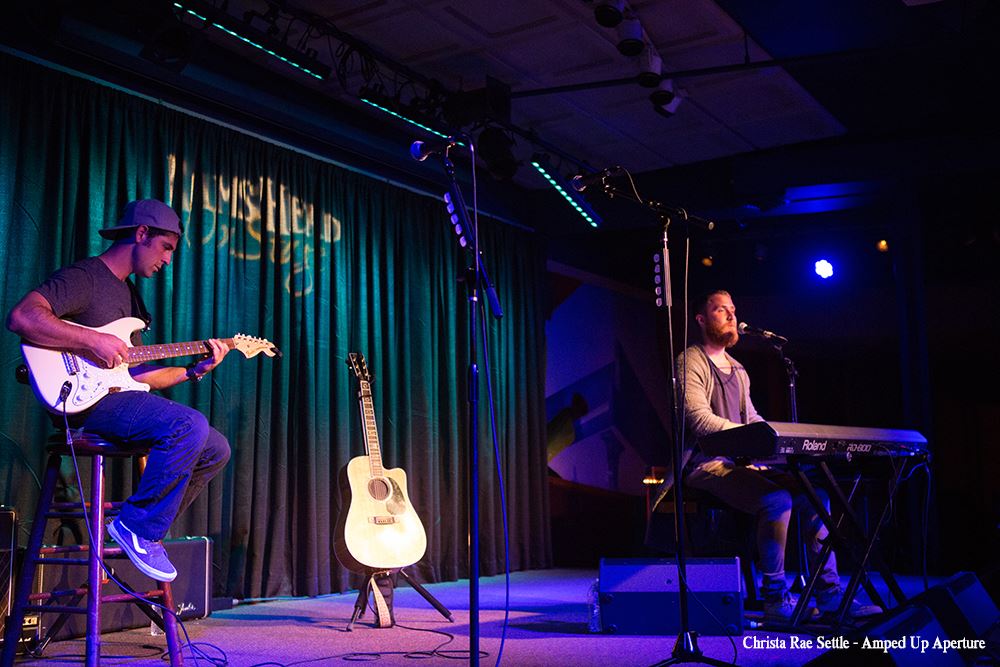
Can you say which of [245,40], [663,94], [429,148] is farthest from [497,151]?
[429,148]

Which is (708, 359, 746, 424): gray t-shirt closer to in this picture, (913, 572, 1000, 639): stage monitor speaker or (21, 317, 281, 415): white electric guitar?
(913, 572, 1000, 639): stage monitor speaker

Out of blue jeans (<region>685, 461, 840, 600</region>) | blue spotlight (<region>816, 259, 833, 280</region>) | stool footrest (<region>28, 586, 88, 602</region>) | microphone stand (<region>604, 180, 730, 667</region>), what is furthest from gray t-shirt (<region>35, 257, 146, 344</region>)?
blue spotlight (<region>816, 259, 833, 280</region>)

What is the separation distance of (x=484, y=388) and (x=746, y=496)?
3117 millimetres

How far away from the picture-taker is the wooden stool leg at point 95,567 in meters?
2.95

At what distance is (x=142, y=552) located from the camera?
3049 mm

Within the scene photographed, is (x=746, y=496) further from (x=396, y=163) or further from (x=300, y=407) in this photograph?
(x=396, y=163)

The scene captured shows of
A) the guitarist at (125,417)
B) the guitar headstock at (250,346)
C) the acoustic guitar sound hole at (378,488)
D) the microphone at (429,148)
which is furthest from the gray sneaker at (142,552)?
the acoustic guitar sound hole at (378,488)

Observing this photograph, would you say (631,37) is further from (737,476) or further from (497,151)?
(737,476)

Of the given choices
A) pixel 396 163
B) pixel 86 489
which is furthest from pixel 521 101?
pixel 86 489

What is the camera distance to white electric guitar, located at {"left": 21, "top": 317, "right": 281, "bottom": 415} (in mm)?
3098

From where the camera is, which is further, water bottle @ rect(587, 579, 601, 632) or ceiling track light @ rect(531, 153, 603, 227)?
ceiling track light @ rect(531, 153, 603, 227)

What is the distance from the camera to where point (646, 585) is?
396 centimetres

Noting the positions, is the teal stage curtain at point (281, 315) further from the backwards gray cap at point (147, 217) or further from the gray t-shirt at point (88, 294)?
the gray t-shirt at point (88, 294)

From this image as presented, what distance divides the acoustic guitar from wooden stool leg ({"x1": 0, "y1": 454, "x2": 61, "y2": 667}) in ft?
5.34
